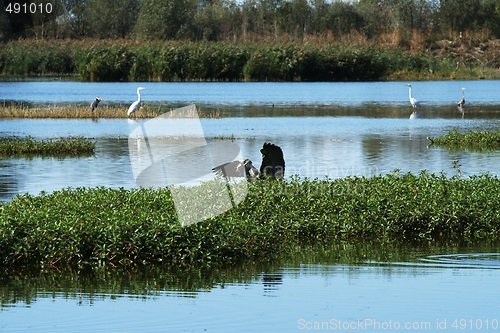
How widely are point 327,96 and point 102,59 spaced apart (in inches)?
598

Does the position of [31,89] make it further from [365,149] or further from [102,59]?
[365,149]

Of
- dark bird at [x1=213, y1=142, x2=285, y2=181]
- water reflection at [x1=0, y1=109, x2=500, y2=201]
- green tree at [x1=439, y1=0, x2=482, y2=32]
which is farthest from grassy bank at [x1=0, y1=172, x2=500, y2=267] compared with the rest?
green tree at [x1=439, y1=0, x2=482, y2=32]

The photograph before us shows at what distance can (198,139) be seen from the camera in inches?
1037

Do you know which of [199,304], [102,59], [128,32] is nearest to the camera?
[199,304]

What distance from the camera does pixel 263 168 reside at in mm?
15109

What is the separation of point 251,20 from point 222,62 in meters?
23.6

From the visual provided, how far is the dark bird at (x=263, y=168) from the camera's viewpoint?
14.4 metres

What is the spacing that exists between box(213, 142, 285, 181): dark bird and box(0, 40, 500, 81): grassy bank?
3882 centimetres

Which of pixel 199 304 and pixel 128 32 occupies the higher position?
pixel 128 32

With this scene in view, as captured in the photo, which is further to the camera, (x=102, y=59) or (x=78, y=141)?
(x=102, y=59)

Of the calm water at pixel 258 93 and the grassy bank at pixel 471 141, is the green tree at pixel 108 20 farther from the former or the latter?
the grassy bank at pixel 471 141

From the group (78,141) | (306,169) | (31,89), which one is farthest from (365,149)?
(31,89)

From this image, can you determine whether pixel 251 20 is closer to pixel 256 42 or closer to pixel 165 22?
pixel 165 22

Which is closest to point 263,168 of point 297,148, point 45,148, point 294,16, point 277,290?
point 277,290
